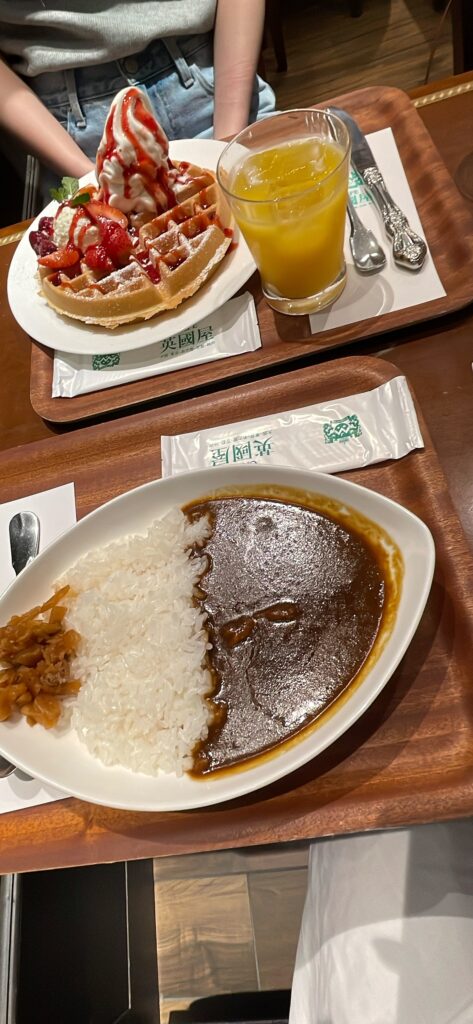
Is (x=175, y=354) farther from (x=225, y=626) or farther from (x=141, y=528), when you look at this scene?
(x=225, y=626)

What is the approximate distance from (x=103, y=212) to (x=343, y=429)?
901 mm

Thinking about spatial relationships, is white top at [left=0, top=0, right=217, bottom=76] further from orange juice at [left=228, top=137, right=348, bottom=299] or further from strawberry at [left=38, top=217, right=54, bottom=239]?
orange juice at [left=228, top=137, right=348, bottom=299]

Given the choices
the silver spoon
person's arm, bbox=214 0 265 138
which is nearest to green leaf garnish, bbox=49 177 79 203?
person's arm, bbox=214 0 265 138

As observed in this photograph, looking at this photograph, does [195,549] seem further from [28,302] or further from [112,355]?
[28,302]

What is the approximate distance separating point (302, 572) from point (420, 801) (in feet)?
1.26

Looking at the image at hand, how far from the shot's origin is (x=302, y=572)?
1071mm

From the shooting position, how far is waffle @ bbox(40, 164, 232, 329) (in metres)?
1.48

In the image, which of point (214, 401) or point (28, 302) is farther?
point (28, 302)

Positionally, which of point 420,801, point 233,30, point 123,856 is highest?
point 233,30

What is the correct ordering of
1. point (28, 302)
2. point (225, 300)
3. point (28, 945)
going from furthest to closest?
point (28, 302), point (225, 300), point (28, 945)

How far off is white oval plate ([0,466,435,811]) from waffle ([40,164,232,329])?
537 millimetres

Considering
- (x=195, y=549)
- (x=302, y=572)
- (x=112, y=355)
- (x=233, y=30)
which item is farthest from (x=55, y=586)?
(x=233, y=30)

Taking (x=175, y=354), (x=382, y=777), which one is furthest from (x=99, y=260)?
(x=382, y=777)

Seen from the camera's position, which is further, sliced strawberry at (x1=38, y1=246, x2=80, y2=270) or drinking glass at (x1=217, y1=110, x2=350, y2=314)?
sliced strawberry at (x1=38, y1=246, x2=80, y2=270)
